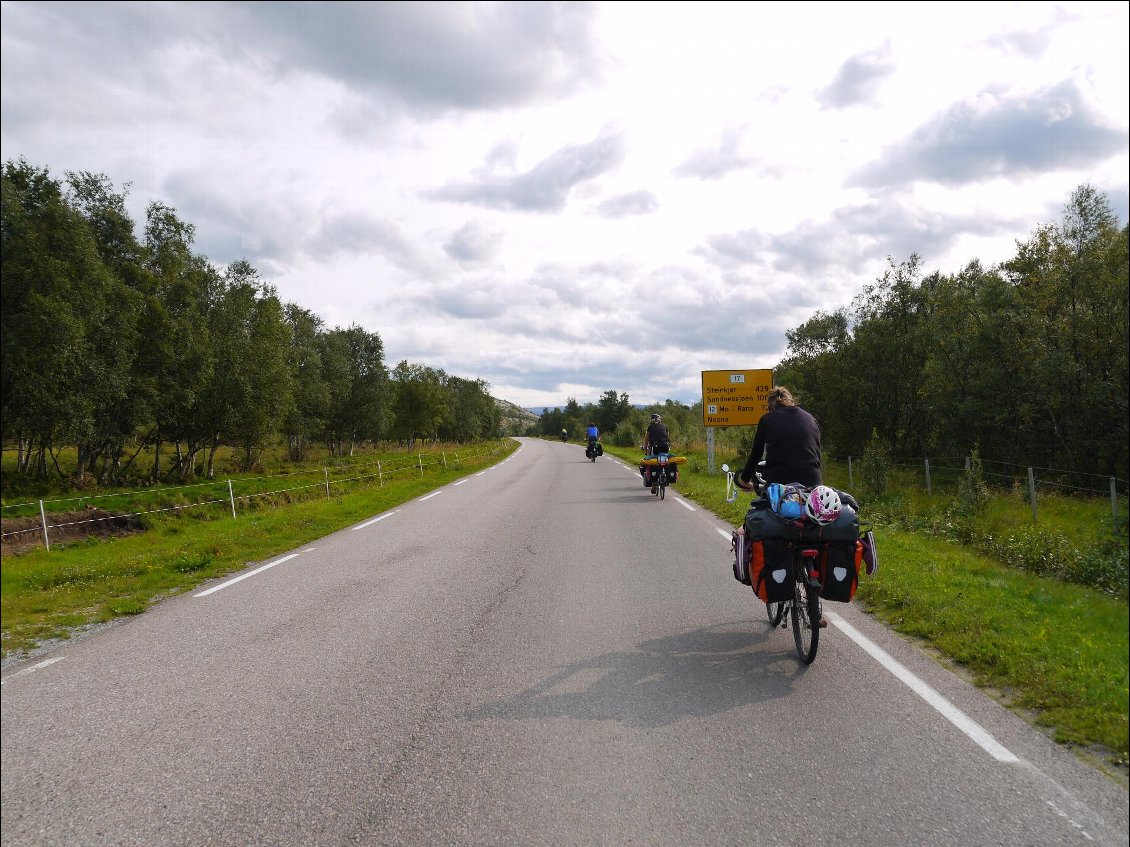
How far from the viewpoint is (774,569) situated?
15.2ft

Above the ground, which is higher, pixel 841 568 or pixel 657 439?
pixel 657 439

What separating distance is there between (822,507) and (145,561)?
873 centimetres

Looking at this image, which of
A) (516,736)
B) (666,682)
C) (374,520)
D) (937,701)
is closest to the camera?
(516,736)

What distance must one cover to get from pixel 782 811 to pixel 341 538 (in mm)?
9912

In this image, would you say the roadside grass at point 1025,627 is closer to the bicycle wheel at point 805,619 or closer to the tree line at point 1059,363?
the tree line at point 1059,363

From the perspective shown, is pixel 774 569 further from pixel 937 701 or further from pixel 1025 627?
pixel 1025 627

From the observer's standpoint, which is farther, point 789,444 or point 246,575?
point 246,575

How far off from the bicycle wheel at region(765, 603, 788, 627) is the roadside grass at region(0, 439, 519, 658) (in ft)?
16.4

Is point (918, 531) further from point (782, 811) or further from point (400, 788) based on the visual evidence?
point (400, 788)

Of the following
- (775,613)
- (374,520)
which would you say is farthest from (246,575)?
(775,613)

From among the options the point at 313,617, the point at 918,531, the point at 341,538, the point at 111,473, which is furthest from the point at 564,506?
the point at 111,473

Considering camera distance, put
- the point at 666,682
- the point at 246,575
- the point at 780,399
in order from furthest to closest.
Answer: the point at 246,575 < the point at 780,399 < the point at 666,682

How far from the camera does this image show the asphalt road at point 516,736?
272 centimetres

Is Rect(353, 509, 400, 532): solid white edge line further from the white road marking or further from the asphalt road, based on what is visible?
the white road marking
